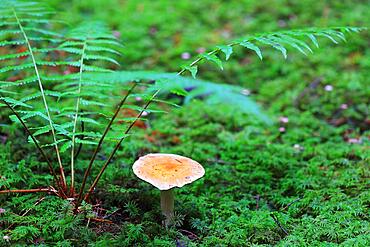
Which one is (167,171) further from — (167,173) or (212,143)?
(212,143)

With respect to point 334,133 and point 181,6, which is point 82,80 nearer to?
point 334,133

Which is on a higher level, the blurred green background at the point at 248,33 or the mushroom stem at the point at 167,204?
the blurred green background at the point at 248,33

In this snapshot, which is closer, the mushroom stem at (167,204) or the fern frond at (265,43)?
the fern frond at (265,43)

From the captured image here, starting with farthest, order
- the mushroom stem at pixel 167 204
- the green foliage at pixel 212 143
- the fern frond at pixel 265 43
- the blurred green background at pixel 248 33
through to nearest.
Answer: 1. the blurred green background at pixel 248 33
2. the mushroom stem at pixel 167 204
3. the green foliage at pixel 212 143
4. the fern frond at pixel 265 43

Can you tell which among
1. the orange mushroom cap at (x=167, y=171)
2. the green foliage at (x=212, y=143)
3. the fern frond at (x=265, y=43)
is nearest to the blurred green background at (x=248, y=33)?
the green foliage at (x=212, y=143)

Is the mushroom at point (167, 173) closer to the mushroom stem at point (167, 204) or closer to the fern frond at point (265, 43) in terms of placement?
the mushroom stem at point (167, 204)

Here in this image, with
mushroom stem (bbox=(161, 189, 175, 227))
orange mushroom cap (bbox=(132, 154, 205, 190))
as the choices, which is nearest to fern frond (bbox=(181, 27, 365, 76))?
orange mushroom cap (bbox=(132, 154, 205, 190))

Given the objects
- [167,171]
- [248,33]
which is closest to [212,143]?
[167,171]

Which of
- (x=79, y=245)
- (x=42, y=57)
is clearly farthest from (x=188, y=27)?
(x=79, y=245)
